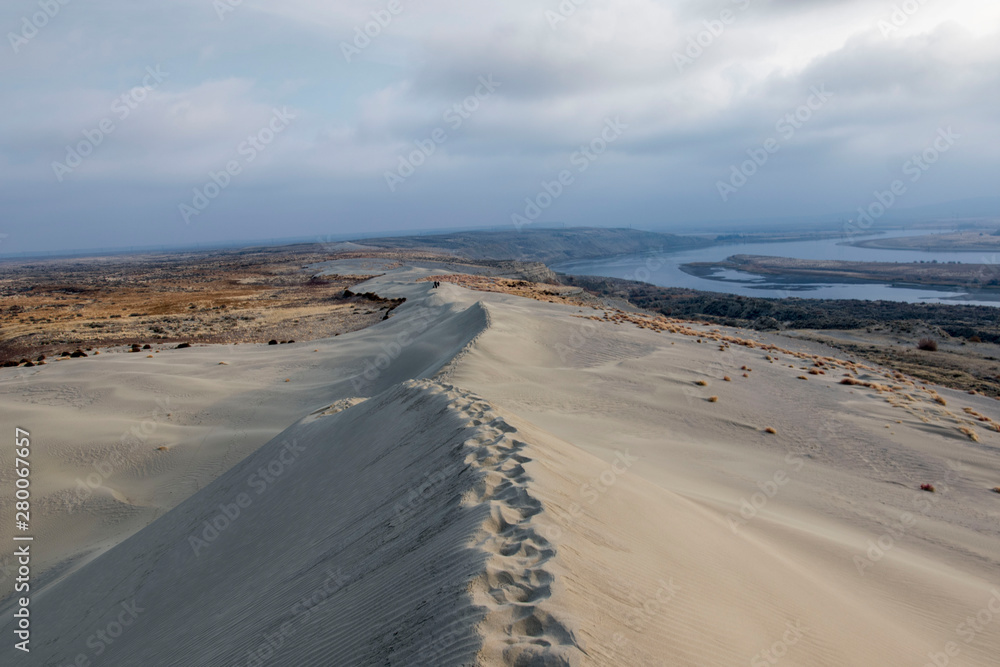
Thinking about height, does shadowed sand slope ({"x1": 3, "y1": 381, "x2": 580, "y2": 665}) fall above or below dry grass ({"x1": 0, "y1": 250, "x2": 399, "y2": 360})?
above

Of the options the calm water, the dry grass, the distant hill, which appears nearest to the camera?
the dry grass

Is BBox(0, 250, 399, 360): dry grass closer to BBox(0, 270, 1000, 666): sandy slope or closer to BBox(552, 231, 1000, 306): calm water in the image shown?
BBox(0, 270, 1000, 666): sandy slope

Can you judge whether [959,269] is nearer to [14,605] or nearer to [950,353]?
[950,353]

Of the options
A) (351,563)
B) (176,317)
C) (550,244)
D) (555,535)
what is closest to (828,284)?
(176,317)

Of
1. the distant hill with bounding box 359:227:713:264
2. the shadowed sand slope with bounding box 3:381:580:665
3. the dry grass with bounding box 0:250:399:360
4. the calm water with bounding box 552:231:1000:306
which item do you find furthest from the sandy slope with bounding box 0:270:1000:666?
the distant hill with bounding box 359:227:713:264

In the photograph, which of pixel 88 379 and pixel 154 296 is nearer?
pixel 88 379

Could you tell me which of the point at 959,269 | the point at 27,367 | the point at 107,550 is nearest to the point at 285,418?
the point at 107,550

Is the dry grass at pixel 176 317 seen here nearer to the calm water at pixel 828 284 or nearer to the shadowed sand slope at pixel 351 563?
the shadowed sand slope at pixel 351 563
